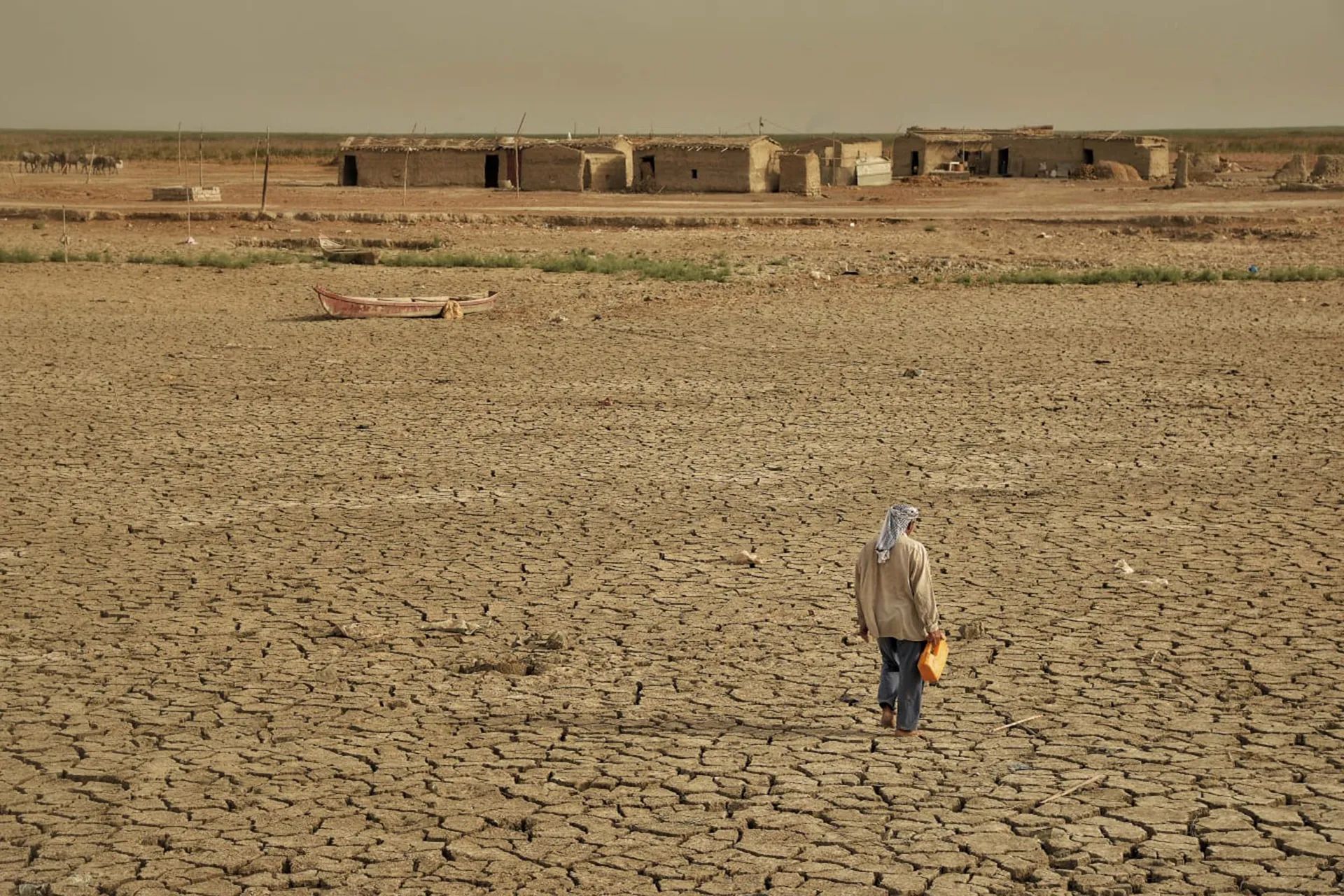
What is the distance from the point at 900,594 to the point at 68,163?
194 ft

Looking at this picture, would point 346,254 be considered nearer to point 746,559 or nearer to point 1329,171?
point 746,559

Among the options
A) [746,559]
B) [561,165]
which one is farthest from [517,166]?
[746,559]

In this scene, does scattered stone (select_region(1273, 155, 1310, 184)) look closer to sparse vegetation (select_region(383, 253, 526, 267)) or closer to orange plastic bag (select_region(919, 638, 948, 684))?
sparse vegetation (select_region(383, 253, 526, 267))

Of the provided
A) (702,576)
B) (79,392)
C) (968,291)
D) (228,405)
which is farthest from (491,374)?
(968,291)

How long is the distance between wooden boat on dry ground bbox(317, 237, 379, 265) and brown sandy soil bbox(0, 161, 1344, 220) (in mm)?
8956

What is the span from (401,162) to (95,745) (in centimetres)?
4333

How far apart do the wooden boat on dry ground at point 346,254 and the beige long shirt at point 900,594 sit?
2219 cm

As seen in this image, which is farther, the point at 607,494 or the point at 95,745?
the point at 607,494

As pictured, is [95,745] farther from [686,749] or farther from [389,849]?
[686,749]

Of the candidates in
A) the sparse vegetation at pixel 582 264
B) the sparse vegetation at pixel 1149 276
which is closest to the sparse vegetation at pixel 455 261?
the sparse vegetation at pixel 582 264

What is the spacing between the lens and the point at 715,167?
152 feet

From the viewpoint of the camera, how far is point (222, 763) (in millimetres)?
6605

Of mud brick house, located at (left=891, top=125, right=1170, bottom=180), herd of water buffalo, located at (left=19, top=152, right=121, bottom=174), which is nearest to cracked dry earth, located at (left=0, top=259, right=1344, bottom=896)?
mud brick house, located at (left=891, top=125, right=1170, bottom=180)

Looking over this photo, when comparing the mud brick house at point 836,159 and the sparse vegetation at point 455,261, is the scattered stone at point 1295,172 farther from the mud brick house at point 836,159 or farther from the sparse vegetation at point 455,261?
the sparse vegetation at point 455,261
